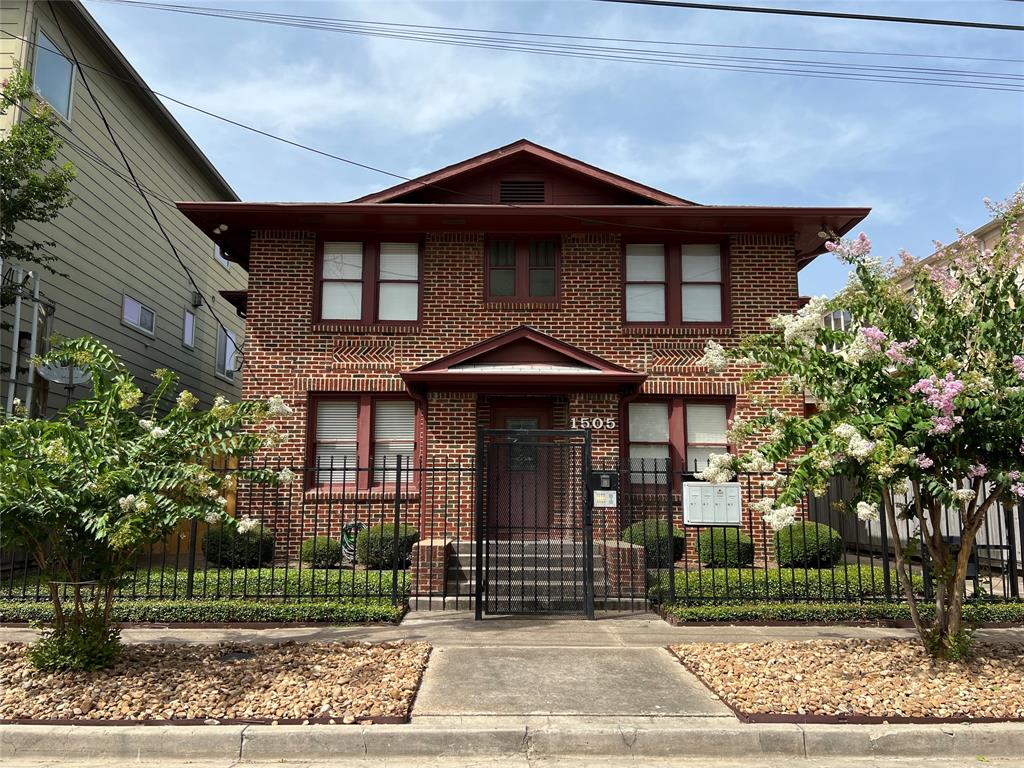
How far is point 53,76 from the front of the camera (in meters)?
13.4

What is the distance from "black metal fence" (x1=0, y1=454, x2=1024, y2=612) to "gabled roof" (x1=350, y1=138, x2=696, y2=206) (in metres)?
4.90

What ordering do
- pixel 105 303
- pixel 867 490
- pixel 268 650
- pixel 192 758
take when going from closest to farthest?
pixel 192 758, pixel 867 490, pixel 268 650, pixel 105 303

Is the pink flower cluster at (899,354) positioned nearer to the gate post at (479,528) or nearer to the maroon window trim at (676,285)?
the gate post at (479,528)

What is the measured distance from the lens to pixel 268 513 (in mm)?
13047

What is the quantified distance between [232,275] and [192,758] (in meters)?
19.3

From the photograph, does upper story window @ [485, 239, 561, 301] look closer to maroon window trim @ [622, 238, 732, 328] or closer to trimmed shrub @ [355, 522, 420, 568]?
maroon window trim @ [622, 238, 732, 328]

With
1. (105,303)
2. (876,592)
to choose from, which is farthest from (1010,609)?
(105,303)

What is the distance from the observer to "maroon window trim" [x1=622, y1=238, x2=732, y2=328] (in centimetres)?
1366

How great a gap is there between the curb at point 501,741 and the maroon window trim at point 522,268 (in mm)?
9331

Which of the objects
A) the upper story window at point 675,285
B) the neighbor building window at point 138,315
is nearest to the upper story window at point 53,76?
the neighbor building window at point 138,315

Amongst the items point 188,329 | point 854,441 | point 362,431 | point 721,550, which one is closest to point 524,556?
point 721,550

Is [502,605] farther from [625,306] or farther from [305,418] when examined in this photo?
[625,306]

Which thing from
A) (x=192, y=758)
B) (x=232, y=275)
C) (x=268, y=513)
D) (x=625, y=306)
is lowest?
(x=192, y=758)

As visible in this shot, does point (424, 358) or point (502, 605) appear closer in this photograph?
point (502, 605)
